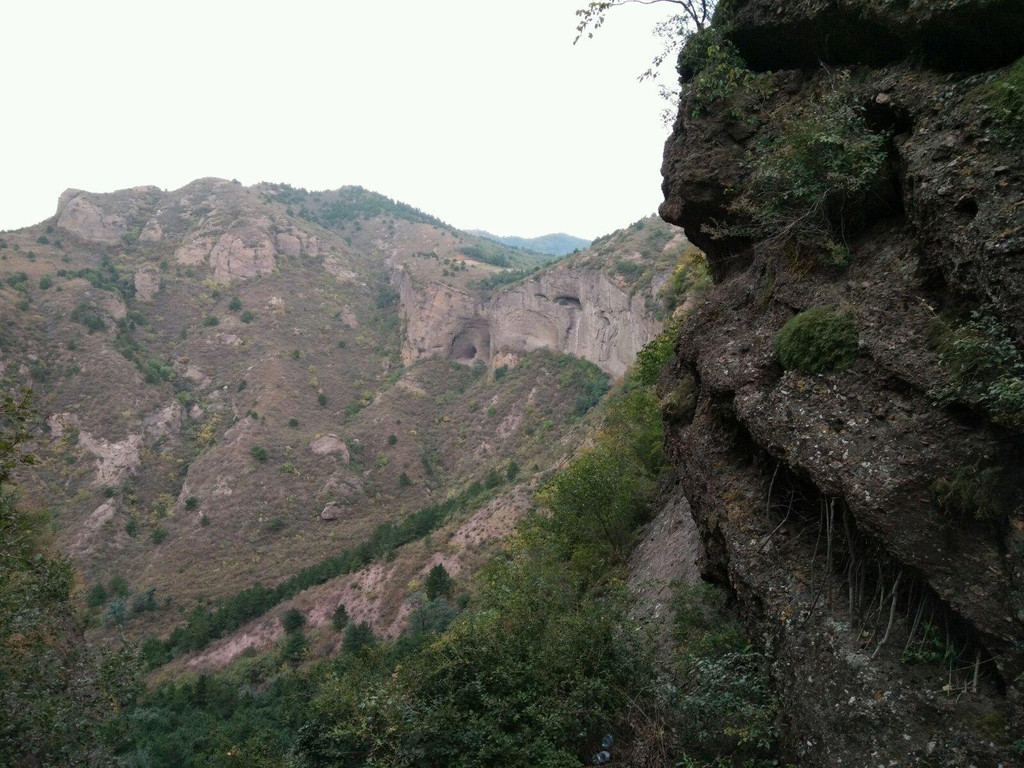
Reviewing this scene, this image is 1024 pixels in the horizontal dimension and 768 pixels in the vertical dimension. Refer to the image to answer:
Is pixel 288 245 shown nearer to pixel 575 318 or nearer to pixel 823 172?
pixel 575 318

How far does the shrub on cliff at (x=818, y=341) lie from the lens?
5.86m

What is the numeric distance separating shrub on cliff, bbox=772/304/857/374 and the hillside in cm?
3201

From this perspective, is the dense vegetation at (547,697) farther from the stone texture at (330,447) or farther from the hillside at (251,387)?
the stone texture at (330,447)

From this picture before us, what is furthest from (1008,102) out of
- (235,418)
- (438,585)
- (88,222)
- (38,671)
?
(88,222)

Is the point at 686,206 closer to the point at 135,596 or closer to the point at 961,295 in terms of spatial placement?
the point at 961,295

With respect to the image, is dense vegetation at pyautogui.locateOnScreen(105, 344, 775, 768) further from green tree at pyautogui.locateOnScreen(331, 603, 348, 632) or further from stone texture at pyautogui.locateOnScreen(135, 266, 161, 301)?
stone texture at pyautogui.locateOnScreen(135, 266, 161, 301)

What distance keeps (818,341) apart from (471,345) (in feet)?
259

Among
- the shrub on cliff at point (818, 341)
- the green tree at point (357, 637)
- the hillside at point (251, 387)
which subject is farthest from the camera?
the hillside at point (251, 387)

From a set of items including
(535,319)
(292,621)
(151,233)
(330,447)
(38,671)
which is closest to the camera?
(38,671)

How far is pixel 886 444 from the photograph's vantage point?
16.9 feet

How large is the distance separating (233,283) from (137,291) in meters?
13.0

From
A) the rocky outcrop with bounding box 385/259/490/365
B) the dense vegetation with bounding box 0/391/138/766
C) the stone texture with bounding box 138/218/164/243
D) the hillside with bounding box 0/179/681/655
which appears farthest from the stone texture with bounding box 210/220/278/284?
the dense vegetation with bounding box 0/391/138/766

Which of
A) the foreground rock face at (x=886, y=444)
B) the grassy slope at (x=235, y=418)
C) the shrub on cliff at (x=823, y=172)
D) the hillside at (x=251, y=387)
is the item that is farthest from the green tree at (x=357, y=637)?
the shrub on cliff at (x=823, y=172)

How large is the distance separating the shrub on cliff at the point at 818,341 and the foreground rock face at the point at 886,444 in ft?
0.41
